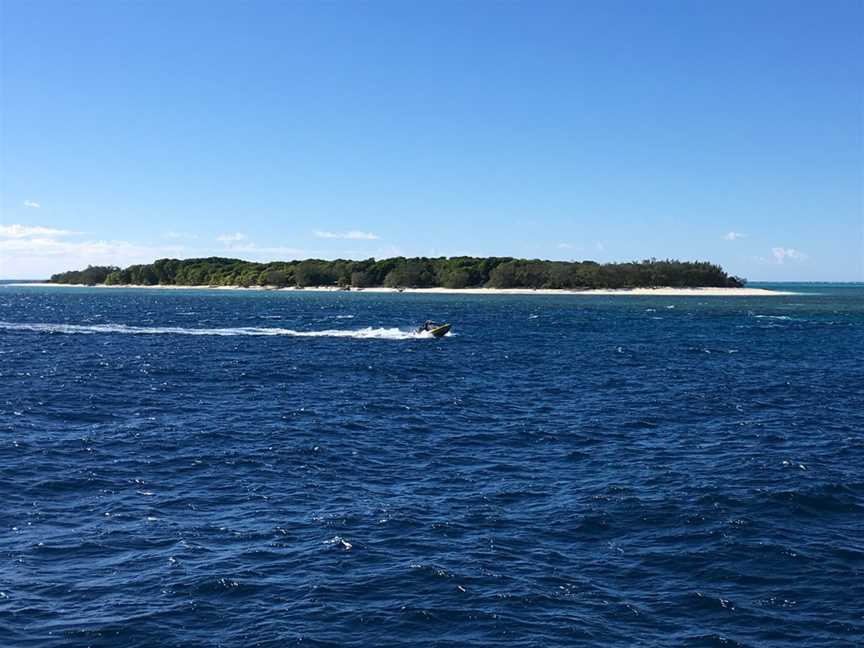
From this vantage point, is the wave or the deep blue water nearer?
the deep blue water

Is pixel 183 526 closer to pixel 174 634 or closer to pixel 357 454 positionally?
pixel 174 634

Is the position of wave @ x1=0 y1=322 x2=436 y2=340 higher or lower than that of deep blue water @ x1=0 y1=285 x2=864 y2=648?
higher

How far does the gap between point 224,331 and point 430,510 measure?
258ft

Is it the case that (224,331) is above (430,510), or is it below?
above

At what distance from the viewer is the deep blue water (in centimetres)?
1733

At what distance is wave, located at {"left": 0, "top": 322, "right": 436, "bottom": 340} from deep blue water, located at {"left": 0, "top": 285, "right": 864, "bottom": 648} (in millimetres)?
36534

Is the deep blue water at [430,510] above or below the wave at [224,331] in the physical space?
below

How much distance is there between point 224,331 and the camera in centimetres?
9888

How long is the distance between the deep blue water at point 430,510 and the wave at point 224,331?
3653 centimetres

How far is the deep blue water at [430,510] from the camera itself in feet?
56.9

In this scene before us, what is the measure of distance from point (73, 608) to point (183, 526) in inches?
222

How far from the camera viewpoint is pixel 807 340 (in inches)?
3440

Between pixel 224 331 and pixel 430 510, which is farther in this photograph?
pixel 224 331

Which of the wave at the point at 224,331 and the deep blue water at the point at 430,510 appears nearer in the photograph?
the deep blue water at the point at 430,510
